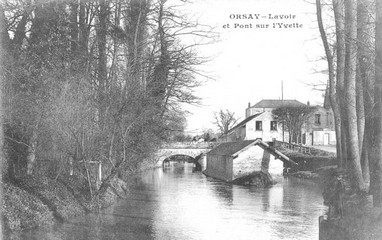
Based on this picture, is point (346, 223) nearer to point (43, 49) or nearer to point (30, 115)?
point (30, 115)

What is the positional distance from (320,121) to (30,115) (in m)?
54.8

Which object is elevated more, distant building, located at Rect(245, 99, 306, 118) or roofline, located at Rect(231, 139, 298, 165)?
distant building, located at Rect(245, 99, 306, 118)

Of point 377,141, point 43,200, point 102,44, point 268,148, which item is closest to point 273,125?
point 268,148

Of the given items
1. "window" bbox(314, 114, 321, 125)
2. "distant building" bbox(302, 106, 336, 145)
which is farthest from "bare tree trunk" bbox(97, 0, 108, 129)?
"window" bbox(314, 114, 321, 125)

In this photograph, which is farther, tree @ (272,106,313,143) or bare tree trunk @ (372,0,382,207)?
tree @ (272,106,313,143)

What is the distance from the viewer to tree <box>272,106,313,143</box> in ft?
193

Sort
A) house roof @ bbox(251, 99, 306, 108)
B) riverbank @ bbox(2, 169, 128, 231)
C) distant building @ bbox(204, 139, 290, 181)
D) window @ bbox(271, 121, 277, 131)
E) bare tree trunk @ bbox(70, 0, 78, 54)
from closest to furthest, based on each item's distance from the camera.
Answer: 1. riverbank @ bbox(2, 169, 128, 231)
2. bare tree trunk @ bbox(70, 0, 78, 54)
3. distant building @ bbox(204, 139, 290, 181)
4. window @ bbox(271, 121, 277, 131)
5. house roof @ bbox(251, 99, 306, 108)

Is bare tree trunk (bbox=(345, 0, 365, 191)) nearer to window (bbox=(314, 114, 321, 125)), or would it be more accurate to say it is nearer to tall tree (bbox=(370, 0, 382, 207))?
tall tree (bbox=(370, 0, 382, 207))

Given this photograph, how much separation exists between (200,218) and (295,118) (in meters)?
43.8

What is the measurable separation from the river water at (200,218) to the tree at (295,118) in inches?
1293

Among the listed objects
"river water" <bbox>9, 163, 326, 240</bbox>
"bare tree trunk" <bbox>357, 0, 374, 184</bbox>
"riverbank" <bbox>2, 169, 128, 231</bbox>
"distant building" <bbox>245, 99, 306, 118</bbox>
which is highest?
"distant building" <bbox>245, 99, 306, 118</bbox>

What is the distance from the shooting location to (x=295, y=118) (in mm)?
59219

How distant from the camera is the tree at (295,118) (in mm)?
58731

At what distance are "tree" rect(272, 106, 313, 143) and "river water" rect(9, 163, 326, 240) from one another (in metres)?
32.8
